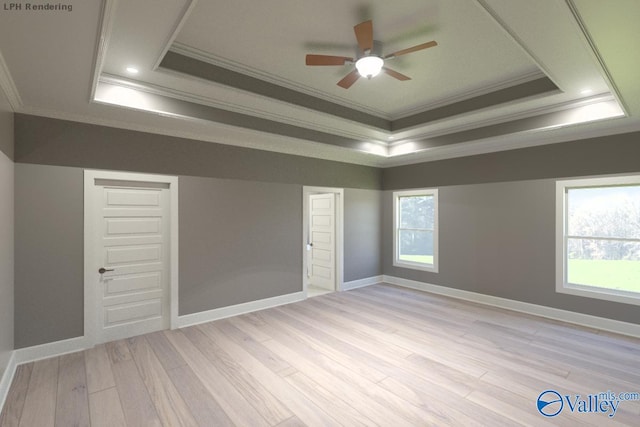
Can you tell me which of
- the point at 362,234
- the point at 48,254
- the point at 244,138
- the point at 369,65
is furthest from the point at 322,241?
the point at 48,254

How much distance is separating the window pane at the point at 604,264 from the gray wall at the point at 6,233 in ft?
21.2

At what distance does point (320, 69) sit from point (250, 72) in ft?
2.48

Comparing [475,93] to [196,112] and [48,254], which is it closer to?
[196,112]

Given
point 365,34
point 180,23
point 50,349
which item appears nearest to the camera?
point 180,23

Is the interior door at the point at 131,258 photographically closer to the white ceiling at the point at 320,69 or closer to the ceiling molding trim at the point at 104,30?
the white ceiling at the point at 320,69

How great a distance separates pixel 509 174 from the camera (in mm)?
4656

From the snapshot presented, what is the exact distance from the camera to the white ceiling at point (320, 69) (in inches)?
72.4

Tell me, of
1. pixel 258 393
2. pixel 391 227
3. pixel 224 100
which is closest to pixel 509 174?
pixel 391 227

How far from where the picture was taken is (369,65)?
258 centimetres

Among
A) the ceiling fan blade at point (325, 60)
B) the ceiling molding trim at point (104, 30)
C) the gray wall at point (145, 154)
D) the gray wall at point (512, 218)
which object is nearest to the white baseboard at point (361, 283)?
the gray wall at point (512, 218)

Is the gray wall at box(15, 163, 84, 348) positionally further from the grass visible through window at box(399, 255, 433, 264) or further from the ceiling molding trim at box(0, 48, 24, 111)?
the grass visible through window at box(399, 255, 433, 264)

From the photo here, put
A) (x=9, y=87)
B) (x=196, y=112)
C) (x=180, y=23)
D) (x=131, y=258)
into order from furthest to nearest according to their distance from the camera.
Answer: (x=131, y=258) < (x=196, y=112) < (x=9, y=87) < (x=180, y=23)

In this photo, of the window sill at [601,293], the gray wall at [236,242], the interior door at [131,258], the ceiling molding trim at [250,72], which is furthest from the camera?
the gray wall at [236,242]

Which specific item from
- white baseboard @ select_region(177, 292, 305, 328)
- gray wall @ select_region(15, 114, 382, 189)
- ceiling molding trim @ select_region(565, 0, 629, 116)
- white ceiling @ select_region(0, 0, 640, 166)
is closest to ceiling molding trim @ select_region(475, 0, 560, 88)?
white ceiling @ select_region(0, 0, 640, 166)
